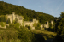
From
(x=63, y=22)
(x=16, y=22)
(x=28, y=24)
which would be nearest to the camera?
(x=63, y=22)

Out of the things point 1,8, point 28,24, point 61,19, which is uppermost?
point 1,8

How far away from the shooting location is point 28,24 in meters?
39.9

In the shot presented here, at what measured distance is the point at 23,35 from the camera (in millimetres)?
9992

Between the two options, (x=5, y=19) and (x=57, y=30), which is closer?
(x=57, y=30)

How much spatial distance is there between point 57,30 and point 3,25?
1919 cm

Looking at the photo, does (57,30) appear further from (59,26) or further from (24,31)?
(24,31)

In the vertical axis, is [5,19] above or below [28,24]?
above

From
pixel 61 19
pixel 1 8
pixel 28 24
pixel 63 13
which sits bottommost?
pixel 28 24

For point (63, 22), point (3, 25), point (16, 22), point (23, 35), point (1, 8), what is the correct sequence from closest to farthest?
1. point (23, 35)
2. point (63, 22)
3. point (3, 25)
4. point (16, 22)
5. point (1, 8)

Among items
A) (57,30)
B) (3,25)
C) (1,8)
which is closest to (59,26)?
(57,30)

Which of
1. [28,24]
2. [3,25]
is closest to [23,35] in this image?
[3,25]

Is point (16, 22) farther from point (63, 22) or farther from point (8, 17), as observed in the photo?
point (63, 22)

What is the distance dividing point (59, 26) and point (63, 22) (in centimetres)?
98

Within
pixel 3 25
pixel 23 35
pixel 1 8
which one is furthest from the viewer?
pixel 1 8
